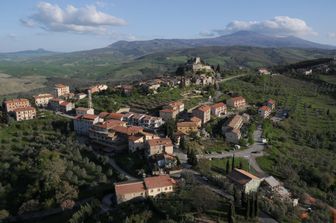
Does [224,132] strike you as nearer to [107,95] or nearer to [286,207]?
[286,207]

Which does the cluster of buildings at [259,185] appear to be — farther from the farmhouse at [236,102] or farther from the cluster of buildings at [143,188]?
the farmhouse at [236,102]

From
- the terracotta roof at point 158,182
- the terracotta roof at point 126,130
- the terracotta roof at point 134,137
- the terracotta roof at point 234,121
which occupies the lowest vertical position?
the terracotta roof at point 158,182

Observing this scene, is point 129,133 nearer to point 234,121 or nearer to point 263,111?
point 234,121

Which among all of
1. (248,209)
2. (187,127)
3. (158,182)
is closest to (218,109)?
(187,127)

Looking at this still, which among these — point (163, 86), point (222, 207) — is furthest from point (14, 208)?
point (163, 86)

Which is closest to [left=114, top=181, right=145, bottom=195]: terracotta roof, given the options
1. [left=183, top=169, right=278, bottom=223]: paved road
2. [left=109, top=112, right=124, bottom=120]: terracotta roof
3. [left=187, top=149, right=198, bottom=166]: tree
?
[left=183, top=169, right=278, bottom=223]: paved road

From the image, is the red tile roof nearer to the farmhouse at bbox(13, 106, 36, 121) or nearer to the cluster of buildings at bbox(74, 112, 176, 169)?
the cluster of buildings at bbox(74, 112, 176, 169)

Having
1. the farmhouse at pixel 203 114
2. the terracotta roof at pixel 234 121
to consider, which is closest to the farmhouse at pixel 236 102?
the terracotta roof at pixel 234 121
